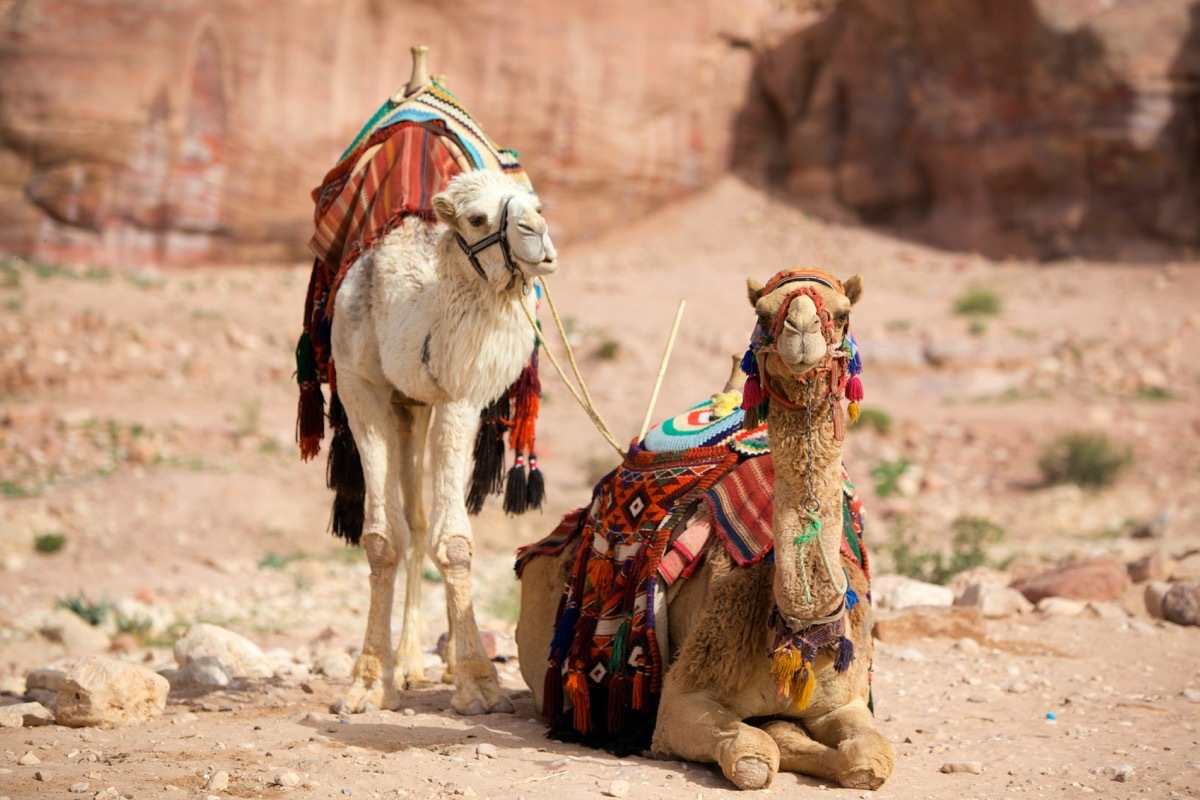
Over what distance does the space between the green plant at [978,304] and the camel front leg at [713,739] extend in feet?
52.2

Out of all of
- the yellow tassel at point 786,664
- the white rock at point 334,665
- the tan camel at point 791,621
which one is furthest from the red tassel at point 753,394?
the white rock at point 334,665

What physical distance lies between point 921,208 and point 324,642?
19.2 meters

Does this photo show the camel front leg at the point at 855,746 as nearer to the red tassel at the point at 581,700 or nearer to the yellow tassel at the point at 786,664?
the yellow tassel at the point at 786,664

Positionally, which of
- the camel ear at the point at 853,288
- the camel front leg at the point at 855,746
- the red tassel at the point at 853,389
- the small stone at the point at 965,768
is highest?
the camel ear at the point at 853,288

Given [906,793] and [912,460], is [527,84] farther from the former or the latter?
[906,793]

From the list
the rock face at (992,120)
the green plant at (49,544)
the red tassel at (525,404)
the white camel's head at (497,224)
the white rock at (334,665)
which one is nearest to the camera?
the white camel's head at (497,224)

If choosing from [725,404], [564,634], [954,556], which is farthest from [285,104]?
[564,634]

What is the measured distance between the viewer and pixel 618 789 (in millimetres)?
4449

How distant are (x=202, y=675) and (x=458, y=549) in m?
1.65

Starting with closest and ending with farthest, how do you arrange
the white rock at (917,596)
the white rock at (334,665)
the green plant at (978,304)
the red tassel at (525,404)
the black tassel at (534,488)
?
the red tassel at (525,404) → the black tassel at (534,488) → the white rock at (334,665) → the white rock at (917,596) → the green plant at (978,304)

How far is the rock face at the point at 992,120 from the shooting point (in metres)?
21.7

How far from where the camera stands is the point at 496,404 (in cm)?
649

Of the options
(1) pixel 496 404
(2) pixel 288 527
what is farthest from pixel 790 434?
(2) pixel 288 527

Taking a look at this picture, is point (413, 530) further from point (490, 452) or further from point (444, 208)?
point (444, 208)
